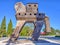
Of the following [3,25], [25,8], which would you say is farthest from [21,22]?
[3,25]

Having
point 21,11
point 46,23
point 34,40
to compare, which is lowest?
point 34,40

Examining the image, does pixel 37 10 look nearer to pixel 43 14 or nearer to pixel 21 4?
pixel 43 14

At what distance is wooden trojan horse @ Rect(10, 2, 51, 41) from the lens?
22875 millimetres

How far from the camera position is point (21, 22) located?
2317 centimetres

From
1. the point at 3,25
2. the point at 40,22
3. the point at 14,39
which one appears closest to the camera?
the point at 14,39

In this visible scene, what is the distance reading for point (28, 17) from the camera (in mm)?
23141

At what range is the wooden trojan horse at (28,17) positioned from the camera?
22.9 metres

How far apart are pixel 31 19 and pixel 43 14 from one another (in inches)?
77.6

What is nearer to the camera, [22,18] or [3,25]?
[22,18]

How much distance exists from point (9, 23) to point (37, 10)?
4229 centimetres

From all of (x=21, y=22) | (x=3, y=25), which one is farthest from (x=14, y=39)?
(x=3, y=25)

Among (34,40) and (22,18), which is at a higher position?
(22,18)

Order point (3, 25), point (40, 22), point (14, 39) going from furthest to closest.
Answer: point (3, 25), point (40, 22), point (14, 39)

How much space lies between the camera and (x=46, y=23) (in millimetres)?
23984
